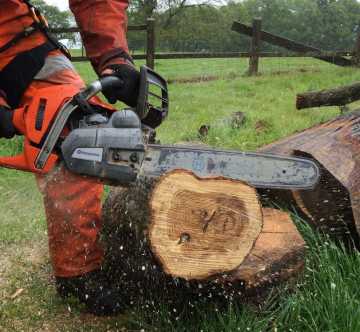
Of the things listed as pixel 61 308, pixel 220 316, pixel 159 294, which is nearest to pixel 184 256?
pixel 220 316

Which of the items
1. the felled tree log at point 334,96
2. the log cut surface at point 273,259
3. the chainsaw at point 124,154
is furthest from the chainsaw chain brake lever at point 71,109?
the felled tree log at point 334,96

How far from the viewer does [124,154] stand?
5.69 ft

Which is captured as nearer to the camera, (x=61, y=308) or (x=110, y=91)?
(x=110, y=91)

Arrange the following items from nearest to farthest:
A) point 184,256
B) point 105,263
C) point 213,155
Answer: point 184,256 < point 213,155 < point 105,263

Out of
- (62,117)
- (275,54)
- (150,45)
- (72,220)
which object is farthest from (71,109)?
(275,54)

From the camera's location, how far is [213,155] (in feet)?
5.96

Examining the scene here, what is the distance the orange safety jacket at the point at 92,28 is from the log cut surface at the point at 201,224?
802mm

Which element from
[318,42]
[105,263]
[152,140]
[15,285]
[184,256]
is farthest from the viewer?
[318,42]

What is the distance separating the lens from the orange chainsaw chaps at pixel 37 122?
1924mm

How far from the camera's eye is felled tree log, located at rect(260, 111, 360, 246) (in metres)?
2.15

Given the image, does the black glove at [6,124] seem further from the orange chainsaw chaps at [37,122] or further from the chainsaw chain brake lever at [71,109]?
the chainsaw chain brake lever at [71,109]

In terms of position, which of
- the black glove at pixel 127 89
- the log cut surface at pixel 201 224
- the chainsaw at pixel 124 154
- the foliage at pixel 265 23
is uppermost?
the black glove at pixel 127 89

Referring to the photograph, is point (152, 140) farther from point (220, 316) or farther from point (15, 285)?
point (15, 285)

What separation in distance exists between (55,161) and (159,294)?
2.23ft
